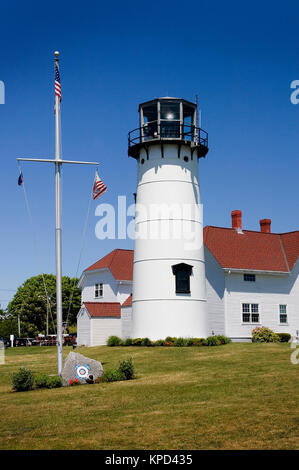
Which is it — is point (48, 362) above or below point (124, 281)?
below

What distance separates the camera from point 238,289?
39.1 meters

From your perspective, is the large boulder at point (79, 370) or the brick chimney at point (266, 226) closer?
the large boulder at point (79, 370)

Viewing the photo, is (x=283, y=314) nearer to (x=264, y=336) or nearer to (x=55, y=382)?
(x=264, y=336)

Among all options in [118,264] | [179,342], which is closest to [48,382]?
[179,342]

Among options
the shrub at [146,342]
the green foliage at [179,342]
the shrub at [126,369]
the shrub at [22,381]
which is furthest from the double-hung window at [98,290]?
the shrub at [22,381]

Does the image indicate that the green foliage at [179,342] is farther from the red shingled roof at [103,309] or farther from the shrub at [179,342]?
the red shingled roof at [103,309]

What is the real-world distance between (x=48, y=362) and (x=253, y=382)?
15602mm

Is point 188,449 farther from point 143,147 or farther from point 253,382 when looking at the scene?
point 143,147

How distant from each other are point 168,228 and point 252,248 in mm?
9376

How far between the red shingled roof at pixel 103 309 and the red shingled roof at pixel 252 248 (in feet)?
28.5

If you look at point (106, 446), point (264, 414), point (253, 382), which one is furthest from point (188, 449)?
point (253, 382)

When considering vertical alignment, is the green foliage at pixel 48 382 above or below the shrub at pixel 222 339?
below

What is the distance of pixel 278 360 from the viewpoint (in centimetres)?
2367

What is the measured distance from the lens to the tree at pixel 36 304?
7275 cm
